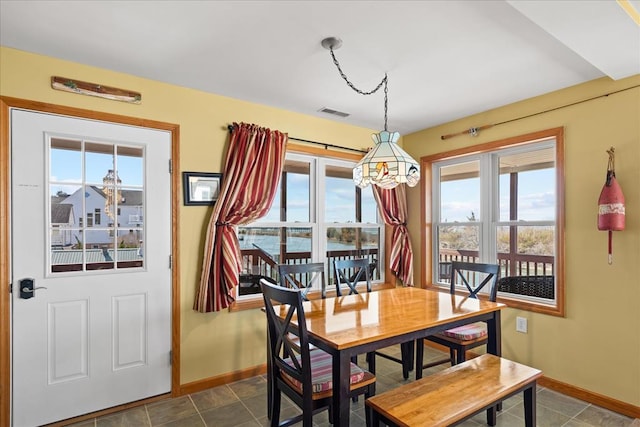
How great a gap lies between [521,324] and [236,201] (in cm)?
286

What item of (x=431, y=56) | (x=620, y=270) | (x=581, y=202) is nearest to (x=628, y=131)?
(x=581, y=202)

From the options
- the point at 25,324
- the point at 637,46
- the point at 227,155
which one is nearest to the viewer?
the point at 637,46

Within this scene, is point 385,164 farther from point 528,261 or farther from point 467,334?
point 528,261

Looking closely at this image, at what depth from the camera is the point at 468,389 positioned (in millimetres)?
1982

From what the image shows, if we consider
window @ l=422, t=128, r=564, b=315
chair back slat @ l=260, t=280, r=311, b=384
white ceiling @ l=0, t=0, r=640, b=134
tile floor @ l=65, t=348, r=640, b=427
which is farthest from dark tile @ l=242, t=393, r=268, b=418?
white ceiling @ l=0, t=0, r=640, b=134

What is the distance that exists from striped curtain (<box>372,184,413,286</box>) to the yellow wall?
48.1 inches

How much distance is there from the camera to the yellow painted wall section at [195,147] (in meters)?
2.58

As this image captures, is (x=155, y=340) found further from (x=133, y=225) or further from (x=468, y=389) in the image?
(x=468, y=389)

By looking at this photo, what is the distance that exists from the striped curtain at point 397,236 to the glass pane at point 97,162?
109 inches

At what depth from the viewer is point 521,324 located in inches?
130

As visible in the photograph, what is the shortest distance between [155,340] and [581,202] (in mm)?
3654

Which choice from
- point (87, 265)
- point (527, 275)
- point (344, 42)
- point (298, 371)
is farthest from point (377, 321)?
point (87, 265)

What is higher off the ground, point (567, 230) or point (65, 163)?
point (65, 163)

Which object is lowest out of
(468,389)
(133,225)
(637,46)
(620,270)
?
(468,389)
